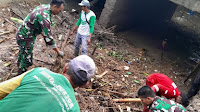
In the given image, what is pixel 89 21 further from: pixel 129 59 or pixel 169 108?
pixel 169 108

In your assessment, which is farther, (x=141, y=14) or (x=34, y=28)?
(x=141, y=14)

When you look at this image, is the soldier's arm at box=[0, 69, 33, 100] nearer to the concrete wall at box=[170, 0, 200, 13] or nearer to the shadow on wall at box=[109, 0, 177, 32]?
the concrete wall at box=[170, 0, 200, 13]

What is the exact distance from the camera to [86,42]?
18.1 feet

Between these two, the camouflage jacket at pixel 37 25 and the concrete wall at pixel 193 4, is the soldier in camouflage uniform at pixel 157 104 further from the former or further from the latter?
the concrete wall at pixel 193 4

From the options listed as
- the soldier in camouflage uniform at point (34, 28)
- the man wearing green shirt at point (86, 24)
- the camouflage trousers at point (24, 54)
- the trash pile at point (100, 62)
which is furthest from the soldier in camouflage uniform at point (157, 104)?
the man wearing green shirt at point (86, 24)

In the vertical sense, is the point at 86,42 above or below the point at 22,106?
below

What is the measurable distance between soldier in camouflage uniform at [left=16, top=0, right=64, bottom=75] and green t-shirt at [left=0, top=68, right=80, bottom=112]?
2.19m

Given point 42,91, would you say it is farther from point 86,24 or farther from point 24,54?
point 86,24

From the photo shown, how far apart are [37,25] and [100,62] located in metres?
3.00

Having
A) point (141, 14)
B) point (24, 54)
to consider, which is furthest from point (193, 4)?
point (141, 14)

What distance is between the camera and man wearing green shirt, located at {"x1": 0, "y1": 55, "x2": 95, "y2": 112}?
136 cm

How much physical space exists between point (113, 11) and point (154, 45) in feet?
12.1

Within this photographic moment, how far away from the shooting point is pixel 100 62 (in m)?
Answer: 6.22

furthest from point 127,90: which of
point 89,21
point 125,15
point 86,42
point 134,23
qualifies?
point 134,23
